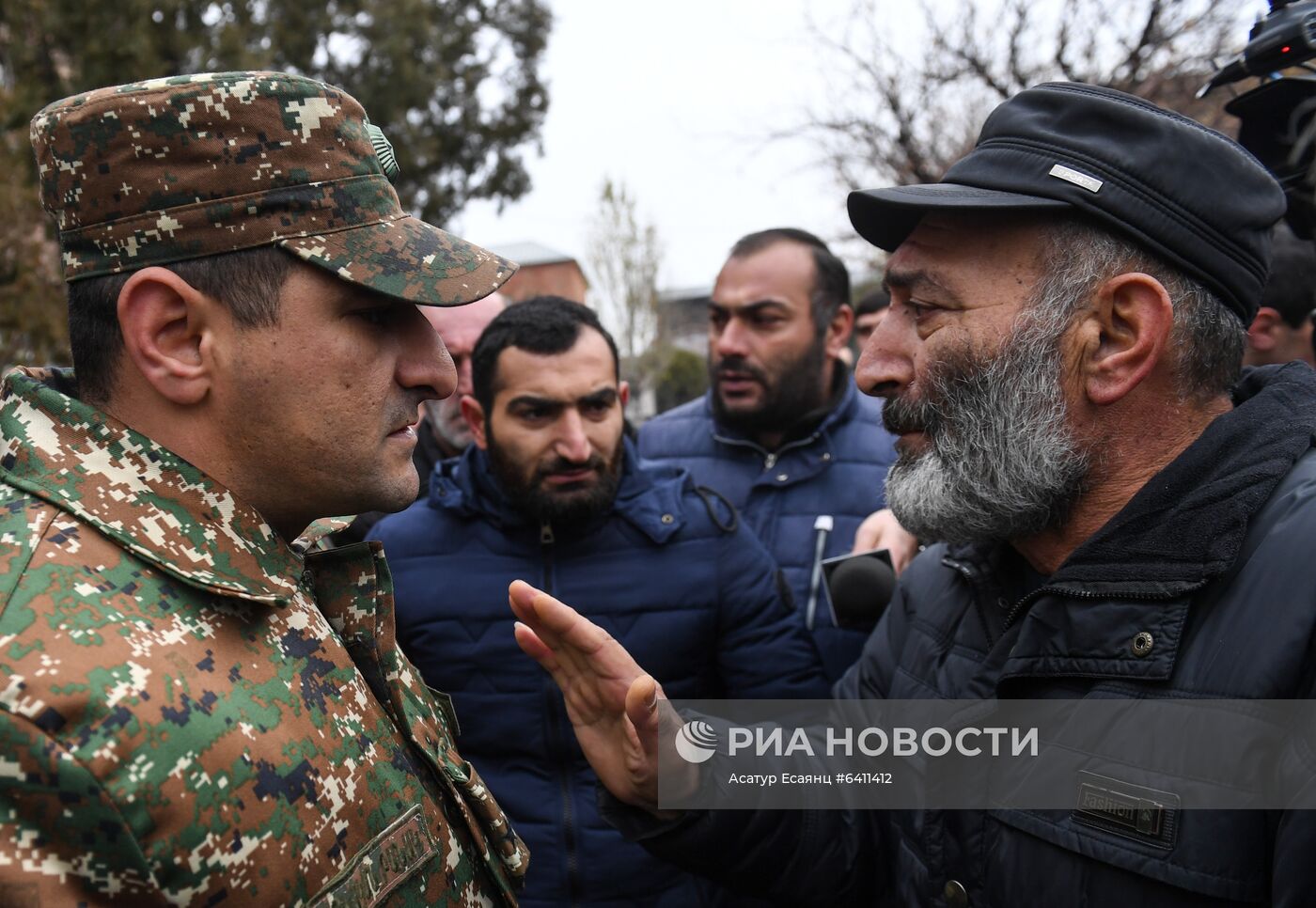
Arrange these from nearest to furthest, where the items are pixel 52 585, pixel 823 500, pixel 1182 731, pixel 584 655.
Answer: pixel 52 585 → pixel 1182 731 → pixel 584 655 → pixel 823 500

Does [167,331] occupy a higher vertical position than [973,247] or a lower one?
lower

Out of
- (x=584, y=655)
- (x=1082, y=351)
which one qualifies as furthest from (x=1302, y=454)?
(x=584, y=655)

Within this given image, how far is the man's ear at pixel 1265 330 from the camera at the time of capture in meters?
4.08

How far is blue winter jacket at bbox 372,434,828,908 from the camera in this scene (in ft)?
8.81

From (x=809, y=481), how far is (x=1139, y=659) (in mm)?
2231

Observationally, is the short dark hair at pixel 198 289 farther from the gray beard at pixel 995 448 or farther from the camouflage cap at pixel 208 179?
the gray beard at pixel 995 448

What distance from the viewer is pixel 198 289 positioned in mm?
1515

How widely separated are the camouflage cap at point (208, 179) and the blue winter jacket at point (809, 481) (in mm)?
2254

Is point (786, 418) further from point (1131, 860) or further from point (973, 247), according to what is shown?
point (1131, 860)

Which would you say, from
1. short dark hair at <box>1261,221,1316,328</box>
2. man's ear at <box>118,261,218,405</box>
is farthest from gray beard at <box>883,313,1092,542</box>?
short dark hair at <box>1261,221,1316,328</box>

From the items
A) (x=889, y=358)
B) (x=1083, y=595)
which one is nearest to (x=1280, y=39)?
(x=889, y=358)

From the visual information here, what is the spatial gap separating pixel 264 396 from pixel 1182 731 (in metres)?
1.60

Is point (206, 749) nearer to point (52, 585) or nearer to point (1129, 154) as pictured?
point (52, 585)

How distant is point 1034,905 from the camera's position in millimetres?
1722
